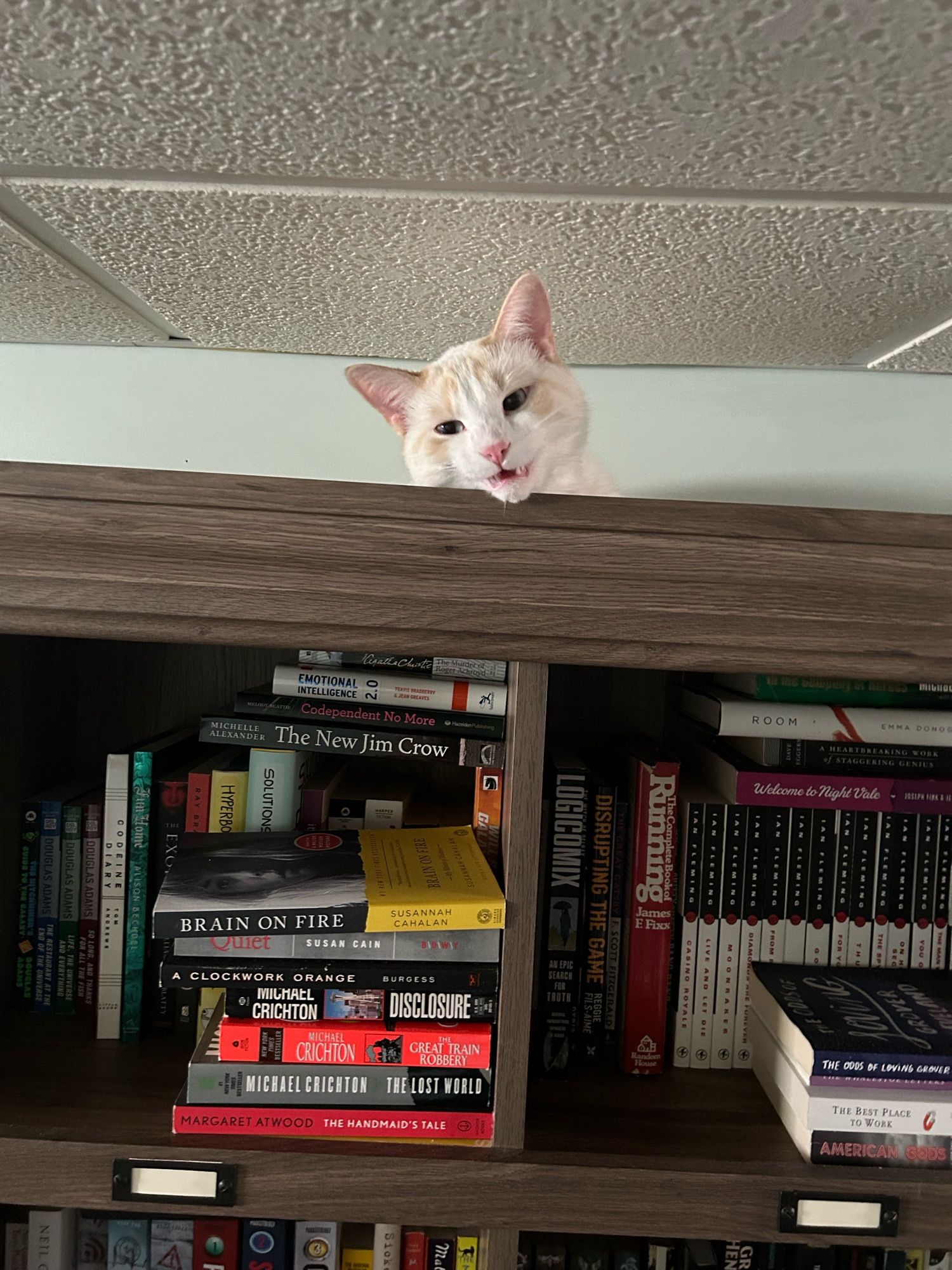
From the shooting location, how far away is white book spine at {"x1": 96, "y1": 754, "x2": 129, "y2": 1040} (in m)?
0.90

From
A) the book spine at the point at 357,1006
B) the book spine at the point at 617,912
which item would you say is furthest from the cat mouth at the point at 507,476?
the book spine at the point at 357,1006

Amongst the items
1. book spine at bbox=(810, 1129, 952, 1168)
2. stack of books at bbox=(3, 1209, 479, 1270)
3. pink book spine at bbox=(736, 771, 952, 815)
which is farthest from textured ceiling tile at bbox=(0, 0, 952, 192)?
stack of books at bbox=(3, 1209, 479, 1270)

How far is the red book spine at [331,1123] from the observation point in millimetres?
747

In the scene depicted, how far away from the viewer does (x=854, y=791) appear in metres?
0.87

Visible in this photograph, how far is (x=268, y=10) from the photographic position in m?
0.53

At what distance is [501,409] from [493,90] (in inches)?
12.1

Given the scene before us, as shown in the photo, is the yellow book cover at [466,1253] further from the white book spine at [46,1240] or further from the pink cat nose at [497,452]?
the pink cat nose at [497,452]

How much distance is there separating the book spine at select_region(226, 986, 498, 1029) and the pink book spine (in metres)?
0.33

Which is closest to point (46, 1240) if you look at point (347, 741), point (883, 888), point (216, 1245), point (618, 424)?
point (216, 1245)

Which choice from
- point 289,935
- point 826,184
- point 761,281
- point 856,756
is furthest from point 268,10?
point 856,756

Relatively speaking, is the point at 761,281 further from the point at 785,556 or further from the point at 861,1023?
the point at 861,1023

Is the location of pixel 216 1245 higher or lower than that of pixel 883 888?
lower

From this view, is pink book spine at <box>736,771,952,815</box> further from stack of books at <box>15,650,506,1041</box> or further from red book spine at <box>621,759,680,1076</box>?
stack of books at <box>15,650,506,1041</box>

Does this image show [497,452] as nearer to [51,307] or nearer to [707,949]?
[707,949]
